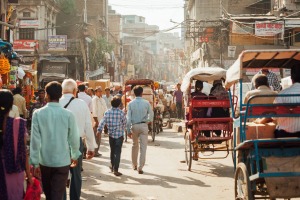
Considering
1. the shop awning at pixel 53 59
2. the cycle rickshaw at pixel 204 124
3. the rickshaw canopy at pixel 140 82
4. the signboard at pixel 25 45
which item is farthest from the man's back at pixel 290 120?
the shop awning at pixel 53 59

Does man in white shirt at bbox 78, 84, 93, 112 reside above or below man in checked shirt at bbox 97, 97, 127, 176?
above

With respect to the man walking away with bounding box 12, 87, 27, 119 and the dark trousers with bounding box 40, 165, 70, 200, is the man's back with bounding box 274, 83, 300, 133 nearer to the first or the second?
the dark trousers with bounding box 40, 165, 70, 200

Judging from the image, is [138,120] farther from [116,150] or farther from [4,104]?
[4,104]

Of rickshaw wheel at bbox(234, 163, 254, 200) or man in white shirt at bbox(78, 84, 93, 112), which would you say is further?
man in white shirt at bbox(78, 84, 93, 112)

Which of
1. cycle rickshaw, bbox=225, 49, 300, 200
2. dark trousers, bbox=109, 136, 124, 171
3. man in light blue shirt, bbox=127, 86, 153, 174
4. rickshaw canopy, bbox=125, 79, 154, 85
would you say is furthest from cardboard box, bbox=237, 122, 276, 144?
rickshaw canopy, bbox=125, 79, 154, 85

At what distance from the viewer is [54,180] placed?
626cm

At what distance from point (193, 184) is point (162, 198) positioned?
1.66 metres

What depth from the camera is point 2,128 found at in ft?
17.9

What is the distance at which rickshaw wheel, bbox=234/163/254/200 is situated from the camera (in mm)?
6568

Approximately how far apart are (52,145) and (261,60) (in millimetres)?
4207

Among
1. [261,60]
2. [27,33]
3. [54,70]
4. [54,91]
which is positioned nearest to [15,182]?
[54,91]

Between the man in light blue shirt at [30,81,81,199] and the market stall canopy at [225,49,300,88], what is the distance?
282cm

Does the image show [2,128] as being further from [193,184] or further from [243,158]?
[193,184]

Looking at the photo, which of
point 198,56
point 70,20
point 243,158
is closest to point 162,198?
point 243,158
